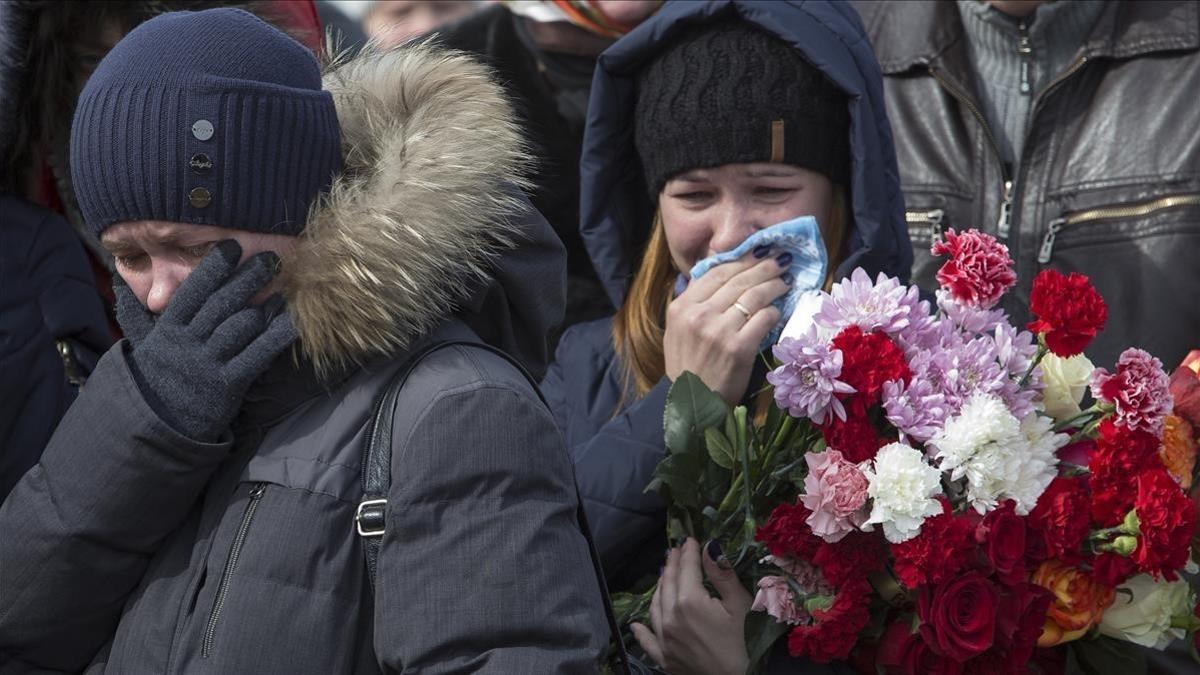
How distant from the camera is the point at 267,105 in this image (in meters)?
2.01

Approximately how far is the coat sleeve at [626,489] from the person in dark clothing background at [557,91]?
1067mm

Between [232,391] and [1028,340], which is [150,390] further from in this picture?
[1028,340]

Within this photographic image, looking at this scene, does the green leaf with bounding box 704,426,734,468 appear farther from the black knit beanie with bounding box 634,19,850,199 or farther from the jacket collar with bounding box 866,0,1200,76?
the jacket collar with bounding box 866,0,1200,76

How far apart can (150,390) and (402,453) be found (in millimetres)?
357

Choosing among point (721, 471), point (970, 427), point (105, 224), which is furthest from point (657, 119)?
point (105, 224)

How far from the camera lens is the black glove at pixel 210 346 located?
1.93m

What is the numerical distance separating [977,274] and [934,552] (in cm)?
48

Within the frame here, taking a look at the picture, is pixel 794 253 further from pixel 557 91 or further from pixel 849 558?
pixel 557 91

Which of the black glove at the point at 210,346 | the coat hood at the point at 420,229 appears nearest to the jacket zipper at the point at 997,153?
the coat hood at the point at 420,229

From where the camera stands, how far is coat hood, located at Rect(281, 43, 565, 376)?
1.98 meters

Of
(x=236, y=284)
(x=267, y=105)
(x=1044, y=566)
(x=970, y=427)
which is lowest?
(x=1044, y=566)

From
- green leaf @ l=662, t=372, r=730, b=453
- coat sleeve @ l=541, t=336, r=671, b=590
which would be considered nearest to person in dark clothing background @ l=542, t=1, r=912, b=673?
coat sleeve @ l=541, t=336, r=671, b=590

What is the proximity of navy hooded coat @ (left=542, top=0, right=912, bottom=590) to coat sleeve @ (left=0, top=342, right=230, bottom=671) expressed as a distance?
0.86m

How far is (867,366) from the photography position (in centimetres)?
225
